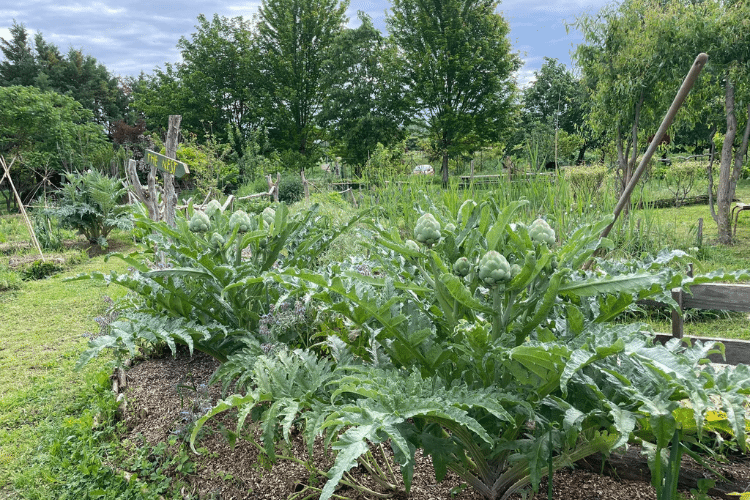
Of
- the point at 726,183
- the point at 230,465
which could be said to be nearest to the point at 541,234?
the point at 230,465

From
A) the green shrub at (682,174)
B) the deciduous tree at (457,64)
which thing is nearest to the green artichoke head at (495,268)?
the green shrub at (682,174)

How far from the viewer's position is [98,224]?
10016 millimetres

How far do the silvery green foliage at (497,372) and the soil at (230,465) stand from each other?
264 millimetres

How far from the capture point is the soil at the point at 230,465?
175 cm

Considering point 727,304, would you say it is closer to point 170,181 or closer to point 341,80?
point 170,181

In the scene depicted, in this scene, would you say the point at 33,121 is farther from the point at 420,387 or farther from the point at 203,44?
the point at 420,387

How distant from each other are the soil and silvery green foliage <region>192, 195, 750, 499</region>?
10.4 inches

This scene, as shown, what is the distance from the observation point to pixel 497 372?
1487 mm

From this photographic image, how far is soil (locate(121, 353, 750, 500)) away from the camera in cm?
175

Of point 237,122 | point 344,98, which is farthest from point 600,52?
point 237,122

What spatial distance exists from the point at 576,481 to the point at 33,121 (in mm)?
20693

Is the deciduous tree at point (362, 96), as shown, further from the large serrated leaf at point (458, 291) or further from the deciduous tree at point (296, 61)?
the large serrated leaf at point (458, 291)

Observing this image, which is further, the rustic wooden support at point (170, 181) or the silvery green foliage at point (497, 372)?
the rustic wooden support at point (170, 181)

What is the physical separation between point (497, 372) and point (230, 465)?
4.86 ft
